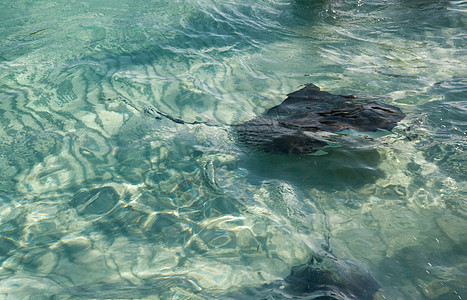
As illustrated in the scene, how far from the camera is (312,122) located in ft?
15.3

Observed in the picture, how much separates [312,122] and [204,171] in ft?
5.07

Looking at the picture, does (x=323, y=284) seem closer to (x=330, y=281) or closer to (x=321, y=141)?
(x=330, y=281)

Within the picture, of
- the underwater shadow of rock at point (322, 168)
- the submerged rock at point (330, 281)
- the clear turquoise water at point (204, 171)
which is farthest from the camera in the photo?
the underwater shadow of rock at point (322, 168)

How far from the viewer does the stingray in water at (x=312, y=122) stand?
4391mm

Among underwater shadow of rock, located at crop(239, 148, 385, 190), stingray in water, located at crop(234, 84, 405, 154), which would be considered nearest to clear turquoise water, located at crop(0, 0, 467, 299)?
underwater shadow of rock, located at crop(239, 148, 385, 190)

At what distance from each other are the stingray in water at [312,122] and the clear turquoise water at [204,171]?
0.62 ft

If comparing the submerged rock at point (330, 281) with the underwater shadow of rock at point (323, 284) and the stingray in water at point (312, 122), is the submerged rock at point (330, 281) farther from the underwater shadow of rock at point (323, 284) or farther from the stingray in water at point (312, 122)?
the stingray in water at point (312, 122)

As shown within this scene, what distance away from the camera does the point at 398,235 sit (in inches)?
134

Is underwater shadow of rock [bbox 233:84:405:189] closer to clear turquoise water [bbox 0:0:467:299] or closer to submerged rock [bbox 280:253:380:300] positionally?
clear turquoise water [bbox 0:0:467:299]

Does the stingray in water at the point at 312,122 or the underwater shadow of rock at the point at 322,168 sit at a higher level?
the stingray in water at the point at 312,122

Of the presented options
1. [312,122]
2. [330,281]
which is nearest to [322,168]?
[312,122]

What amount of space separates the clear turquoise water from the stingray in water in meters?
0.19

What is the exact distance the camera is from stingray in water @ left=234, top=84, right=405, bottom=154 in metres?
4.39

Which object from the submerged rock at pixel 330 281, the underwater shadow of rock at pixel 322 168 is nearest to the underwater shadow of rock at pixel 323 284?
the submerged rock at pixel 330 281
